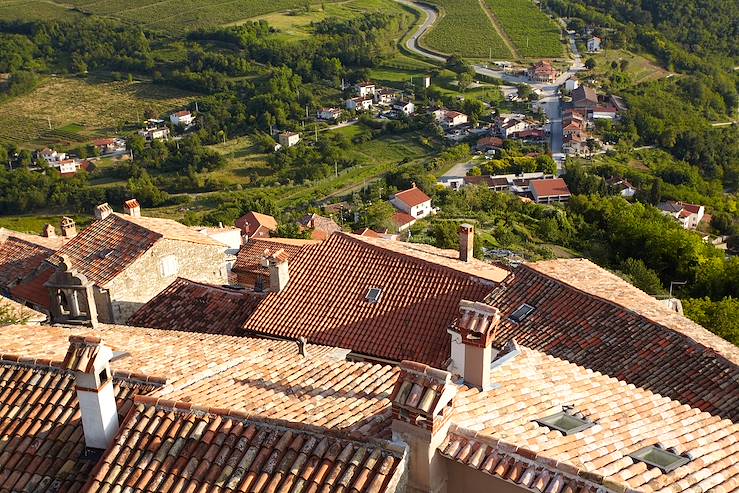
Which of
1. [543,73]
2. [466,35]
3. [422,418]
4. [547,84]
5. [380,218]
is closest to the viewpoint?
[422,418]

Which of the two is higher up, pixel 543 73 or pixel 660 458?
pixel 660 458

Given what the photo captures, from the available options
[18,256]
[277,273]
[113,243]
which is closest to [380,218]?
[18,256]

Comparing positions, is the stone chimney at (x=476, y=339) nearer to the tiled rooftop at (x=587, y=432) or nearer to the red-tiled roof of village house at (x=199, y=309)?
the tiled rooftop at (x=587, y=432)

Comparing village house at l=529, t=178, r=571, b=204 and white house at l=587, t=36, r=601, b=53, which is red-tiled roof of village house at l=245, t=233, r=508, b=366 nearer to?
village house at l=529, t=178, r=571, b=204

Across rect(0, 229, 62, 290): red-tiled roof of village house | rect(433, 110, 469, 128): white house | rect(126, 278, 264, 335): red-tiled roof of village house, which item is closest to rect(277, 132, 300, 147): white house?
rect(433, 110, 469, 128): white house

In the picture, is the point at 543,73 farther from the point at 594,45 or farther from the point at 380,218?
the point at 380,218

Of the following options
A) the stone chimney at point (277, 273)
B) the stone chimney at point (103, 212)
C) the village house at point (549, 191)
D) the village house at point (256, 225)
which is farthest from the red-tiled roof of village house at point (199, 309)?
the village house at point (549, 191)

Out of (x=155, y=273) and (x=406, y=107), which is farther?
(x=406, y=107)
